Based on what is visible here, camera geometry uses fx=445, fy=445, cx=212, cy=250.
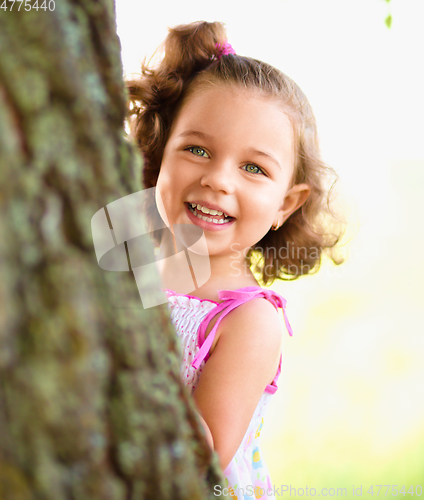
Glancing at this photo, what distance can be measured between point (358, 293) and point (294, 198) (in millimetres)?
2024

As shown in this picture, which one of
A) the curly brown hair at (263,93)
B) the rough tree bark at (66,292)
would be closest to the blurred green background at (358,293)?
the curly brown hair at (263,93)

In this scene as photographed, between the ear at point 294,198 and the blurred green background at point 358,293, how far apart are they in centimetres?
139

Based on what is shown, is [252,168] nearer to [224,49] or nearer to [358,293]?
[224,49]

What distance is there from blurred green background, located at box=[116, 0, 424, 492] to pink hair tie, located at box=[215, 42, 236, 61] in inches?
53.4

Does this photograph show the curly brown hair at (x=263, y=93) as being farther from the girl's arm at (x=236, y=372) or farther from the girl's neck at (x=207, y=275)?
the girl's arm at (x=236, y=372)

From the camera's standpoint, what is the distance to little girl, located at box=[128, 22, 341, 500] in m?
0.89

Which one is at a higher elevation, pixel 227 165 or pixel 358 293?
pixel 227 165

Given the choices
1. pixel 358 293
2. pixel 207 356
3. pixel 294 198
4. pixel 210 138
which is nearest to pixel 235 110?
pixel 210 138

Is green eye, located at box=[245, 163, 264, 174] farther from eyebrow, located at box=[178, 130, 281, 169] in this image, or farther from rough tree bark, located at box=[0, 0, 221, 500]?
rough tree bark, located at box=[0, 0, 221, 500]

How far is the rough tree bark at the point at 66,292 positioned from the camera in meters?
0.31

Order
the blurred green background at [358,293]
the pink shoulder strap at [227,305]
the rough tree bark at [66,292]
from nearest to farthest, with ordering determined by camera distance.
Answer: the rough tree bark at [66,292], the pink shoulder strap at [227,305], the blurred green background at [358,293]

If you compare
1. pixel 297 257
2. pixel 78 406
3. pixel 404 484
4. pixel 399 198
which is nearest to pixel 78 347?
pixel 78 406

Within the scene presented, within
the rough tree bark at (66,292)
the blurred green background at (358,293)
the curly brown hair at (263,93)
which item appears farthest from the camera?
the blurred green background at (358,293)

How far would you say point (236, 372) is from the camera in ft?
2.85
